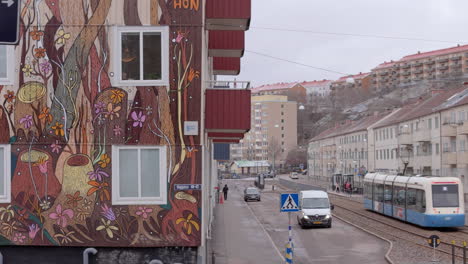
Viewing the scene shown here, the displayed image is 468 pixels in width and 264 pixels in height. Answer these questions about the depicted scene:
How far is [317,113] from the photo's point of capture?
160000 mm

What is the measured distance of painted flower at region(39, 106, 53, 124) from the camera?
42.7ft

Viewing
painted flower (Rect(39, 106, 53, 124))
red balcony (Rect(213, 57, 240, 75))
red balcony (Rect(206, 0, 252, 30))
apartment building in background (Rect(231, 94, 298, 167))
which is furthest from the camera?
apartment building in background (Rect(231, 94, 298, 167))

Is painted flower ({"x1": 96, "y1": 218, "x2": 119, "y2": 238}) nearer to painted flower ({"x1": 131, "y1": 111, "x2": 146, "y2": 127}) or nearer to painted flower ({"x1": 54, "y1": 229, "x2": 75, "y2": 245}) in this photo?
painted flower ({"x1": 54, "y1": 229, "x2": 75, "y2": 245})

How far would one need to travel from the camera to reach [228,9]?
14.4 m

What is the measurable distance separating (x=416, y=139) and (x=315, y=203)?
36.1m

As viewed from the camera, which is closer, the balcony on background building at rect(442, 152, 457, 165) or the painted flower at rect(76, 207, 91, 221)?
the painted flower at rect(76, 207, 91, 221)

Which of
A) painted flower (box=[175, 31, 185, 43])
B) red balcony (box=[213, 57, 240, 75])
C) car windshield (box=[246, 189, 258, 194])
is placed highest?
red balcony (box=[213, 57, 240, 75])

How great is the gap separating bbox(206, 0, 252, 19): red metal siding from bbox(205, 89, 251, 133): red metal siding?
5.87 ft

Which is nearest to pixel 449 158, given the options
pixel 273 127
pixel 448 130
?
pixel 448 130

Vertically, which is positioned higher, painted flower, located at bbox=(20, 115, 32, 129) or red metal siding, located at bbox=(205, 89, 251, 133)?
red metal siding, located at bbox=(205, 89, 251, 133)

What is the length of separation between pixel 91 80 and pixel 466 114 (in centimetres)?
4617

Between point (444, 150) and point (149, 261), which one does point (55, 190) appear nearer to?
point (149, 261)

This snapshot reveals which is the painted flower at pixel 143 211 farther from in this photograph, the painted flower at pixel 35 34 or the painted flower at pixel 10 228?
the painted flower at pixel 35 34

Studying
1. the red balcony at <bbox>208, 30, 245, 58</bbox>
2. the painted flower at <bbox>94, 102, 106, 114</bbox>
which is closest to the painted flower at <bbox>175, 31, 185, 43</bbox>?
the painted flower at <bbox>94, 102, 106, 114</bbox>
